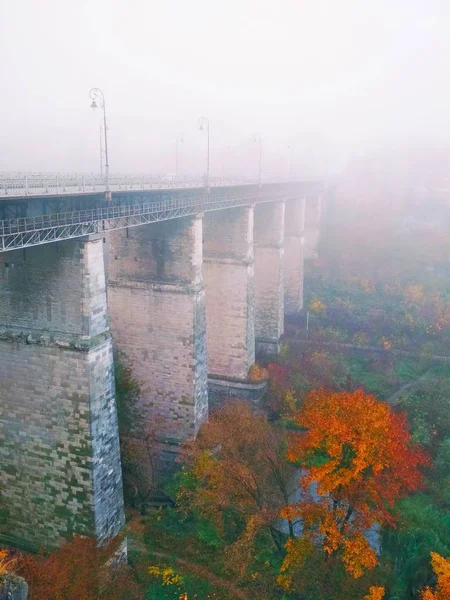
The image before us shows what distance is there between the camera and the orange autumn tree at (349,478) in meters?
16.1

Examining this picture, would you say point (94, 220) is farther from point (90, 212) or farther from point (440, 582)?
point (440, 582)

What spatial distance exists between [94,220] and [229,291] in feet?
49.6

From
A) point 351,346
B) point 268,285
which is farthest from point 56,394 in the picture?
point 351,346

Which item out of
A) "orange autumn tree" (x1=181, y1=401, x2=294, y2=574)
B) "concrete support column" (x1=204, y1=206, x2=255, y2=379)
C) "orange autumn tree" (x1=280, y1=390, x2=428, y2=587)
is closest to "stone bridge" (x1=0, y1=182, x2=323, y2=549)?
"orange autumn tree" (x1=181, y1=401, x2=294, y2=574)

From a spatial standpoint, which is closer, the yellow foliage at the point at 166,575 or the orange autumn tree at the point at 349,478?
the orange autumn tree at the point at 349,478

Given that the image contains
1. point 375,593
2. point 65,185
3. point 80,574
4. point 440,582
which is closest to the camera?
point 440,582

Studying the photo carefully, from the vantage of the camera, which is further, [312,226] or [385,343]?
[312,226]

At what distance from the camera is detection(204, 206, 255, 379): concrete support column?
3131cm

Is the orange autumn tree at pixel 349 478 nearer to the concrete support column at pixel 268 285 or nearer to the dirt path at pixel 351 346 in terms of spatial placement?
the concrete support column at pixel 268 285

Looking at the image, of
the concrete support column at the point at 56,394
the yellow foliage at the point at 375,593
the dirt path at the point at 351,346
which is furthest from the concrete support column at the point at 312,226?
the yellow foliage at the point at 375,593

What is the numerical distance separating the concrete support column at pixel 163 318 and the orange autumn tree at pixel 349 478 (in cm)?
863

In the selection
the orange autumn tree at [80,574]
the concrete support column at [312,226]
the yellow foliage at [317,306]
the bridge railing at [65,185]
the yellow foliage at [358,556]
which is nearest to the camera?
the orange autumn tree at [80,574]

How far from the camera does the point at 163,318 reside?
25125mm

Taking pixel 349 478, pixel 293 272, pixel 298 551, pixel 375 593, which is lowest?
pixel 298 551
